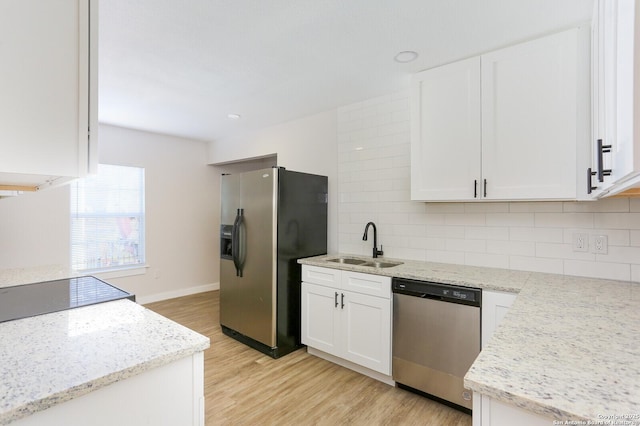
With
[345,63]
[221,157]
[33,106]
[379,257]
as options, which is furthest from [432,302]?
[221,157]

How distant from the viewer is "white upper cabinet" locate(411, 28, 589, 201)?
1827 millimetres

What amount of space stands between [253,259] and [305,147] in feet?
4.86

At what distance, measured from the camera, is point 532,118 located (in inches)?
76.4

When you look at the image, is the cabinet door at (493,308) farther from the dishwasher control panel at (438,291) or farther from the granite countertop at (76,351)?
the granite countertop at (76,351)

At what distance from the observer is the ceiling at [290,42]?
1.71 m

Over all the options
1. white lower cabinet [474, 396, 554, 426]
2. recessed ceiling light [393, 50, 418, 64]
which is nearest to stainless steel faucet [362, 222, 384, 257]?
recessed ceiling light [393, 50, 418, 64]

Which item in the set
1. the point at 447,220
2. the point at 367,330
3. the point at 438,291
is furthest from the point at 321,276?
the point at 447,220

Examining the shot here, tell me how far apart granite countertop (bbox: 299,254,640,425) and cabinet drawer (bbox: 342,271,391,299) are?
3.08 feet

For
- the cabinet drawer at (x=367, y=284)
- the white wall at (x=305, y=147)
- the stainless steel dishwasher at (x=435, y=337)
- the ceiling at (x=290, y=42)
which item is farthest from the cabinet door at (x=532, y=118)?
the white wall at (x=305, y=147)

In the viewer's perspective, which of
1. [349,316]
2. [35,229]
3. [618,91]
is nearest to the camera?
[618,91]

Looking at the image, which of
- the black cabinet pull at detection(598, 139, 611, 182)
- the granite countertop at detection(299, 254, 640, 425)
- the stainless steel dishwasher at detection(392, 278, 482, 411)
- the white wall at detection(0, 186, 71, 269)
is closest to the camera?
the granite countertop at detection(299, 254, 640, 425)

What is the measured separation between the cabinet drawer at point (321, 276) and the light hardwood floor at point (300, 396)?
0.71 m

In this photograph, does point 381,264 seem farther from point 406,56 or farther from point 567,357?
point 567,357

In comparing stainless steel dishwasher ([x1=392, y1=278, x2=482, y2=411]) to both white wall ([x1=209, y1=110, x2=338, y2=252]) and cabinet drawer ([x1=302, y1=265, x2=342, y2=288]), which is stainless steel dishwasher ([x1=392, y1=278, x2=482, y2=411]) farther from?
white wall ([x1=209, y1=110, x2=338, y2=252])
